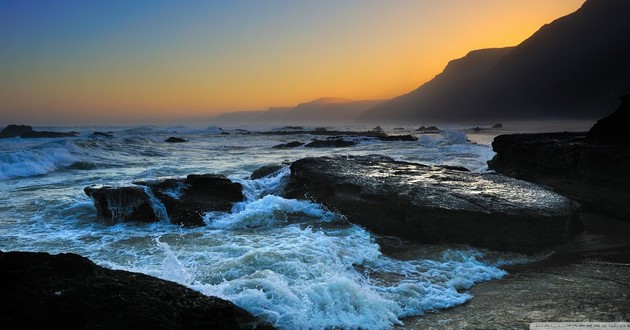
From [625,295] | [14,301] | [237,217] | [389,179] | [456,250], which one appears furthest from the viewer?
[389,179]

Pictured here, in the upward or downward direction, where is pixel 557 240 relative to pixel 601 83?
downward

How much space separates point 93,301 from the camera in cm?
342

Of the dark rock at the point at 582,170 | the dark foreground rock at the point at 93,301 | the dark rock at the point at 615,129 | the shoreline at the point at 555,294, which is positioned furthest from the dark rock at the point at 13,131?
the shoreline at the point at 555,294

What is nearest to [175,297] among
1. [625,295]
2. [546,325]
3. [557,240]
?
[546,325]

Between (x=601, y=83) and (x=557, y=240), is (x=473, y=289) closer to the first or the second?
(x=557, y=240)

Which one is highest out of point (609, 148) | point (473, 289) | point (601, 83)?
point (601, 83)

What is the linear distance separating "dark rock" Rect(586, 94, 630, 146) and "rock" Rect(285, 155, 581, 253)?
2921mm

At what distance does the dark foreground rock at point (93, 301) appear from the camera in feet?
10.5

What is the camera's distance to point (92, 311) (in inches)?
131

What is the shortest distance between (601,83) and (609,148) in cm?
11445

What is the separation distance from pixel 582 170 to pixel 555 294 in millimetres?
5697

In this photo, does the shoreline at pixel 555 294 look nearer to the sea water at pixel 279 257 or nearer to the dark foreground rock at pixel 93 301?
the sea water at pixel 279 257

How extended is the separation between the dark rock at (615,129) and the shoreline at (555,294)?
4.07 meters

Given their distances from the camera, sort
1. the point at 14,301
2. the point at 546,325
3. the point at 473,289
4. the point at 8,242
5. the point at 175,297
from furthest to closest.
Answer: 1. the point at 8,242
2. the point at 473,289
3. the point at 546,325
4. the point at 175,297
5. the point at 14,301
